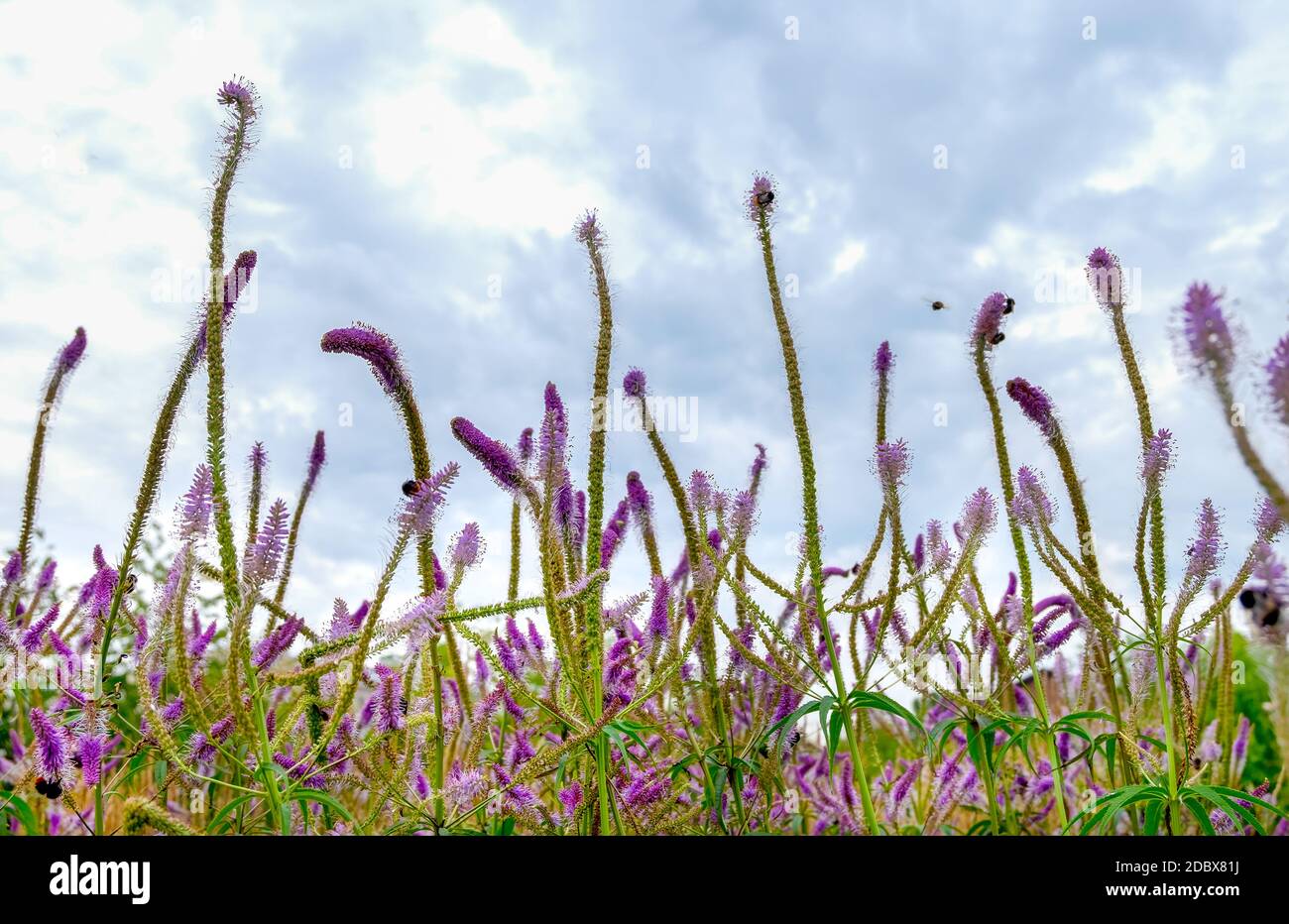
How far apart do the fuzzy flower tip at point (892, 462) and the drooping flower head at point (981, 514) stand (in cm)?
25

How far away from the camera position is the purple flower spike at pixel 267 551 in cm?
216

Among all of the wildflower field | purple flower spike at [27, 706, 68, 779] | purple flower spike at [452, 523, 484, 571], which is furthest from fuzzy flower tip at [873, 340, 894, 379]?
purple flower spike at [27, 706, 68, 779]

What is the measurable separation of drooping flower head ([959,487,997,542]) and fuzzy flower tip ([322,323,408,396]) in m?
1.77

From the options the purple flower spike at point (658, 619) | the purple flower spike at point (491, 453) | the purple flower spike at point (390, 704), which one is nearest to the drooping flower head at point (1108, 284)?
the purple flower spike at point (658, 619)

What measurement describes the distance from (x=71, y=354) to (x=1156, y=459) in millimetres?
3815

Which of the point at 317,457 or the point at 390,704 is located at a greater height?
the point at 317,457

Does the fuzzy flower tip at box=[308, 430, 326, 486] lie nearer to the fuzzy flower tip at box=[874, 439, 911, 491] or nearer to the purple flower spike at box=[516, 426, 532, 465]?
the purple flower spike at box=[516, 426, 532, 465]

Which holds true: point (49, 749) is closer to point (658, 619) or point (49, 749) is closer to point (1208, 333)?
point (658, 619)

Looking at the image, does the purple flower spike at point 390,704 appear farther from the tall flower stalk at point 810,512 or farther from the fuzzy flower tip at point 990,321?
the fuzzy flower tip at point 990,321

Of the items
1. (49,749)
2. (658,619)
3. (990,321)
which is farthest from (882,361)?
(49,749)

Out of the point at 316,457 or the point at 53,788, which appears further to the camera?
the point at 316,457

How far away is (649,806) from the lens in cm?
311

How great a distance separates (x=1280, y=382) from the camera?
3.56 ft

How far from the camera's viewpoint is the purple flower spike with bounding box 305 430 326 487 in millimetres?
3535
